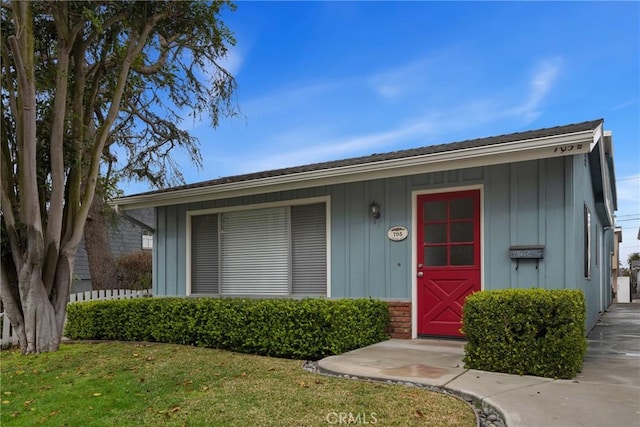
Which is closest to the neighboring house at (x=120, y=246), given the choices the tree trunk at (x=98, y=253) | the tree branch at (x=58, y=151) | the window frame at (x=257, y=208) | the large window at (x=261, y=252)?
the tree trunk at (x=98, y=253)

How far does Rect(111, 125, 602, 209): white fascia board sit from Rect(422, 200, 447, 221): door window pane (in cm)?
60

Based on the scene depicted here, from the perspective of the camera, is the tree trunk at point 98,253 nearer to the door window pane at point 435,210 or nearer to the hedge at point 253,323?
the hedge at point 253,323

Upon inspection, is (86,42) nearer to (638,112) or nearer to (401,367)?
(401,367)

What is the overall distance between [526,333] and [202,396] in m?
3.08

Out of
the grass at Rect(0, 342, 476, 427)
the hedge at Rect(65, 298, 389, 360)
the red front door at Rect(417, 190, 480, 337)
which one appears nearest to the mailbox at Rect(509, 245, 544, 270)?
the red front door at Rect(417, 190, 480, 337)

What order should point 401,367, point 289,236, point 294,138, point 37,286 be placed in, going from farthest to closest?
1. point 294,138
2. point 289,236
3. point 37,286
4. point 401,367

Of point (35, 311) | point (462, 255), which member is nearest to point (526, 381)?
point (462, 255)

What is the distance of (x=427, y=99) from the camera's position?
1242 centimetres

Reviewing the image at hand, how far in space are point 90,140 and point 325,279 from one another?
14.5ft

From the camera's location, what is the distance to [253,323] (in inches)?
245

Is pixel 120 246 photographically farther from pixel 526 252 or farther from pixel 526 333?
pixel 526 333

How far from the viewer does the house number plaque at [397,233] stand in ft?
23.0

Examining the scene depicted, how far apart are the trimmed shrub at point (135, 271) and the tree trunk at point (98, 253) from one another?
75.7 inches

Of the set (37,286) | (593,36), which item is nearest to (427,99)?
(593,36)
